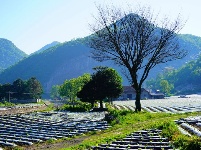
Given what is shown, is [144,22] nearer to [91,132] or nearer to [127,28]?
[127,28]

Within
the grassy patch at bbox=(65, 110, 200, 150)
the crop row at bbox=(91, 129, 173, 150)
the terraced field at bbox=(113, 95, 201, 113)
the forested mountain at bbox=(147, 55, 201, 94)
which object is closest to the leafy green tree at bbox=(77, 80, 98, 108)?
the terraced field at bbox=(113, 95, 201, 113)

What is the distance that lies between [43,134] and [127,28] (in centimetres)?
1622

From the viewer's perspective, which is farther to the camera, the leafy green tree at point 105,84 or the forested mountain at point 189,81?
the forested mountain at point 189,81

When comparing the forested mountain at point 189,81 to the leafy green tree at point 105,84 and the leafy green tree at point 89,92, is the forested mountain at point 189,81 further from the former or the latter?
the leafy green tree at point 105,84

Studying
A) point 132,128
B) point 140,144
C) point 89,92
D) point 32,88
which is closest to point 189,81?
point 32,88

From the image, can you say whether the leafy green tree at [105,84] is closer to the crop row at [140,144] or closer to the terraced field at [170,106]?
the terraced field at [170,106]

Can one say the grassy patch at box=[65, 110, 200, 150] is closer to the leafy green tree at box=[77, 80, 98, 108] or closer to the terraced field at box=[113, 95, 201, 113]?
the terraced field at box=[113, 95, 201, 113]

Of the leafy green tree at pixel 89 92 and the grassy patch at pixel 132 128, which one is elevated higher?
the leafy green tree at pixel 89 92

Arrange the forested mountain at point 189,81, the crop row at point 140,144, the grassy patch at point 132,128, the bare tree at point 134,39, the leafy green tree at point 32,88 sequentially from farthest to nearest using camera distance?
the forested mountain at point 189,81 → the leafy green tree at point 32,88 → the bare tree at point 134,39 → the grassy patch at point 132,128 → the crop row at point 140,144

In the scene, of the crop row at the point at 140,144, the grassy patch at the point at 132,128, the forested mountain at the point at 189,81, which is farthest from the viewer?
the forested mountain at the point at 189,81

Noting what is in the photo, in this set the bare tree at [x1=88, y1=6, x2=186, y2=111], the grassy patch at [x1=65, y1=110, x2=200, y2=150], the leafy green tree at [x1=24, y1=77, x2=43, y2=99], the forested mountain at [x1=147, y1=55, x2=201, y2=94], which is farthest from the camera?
the forested mountain at [x1=147, y1=55, x2=201, y2=94]

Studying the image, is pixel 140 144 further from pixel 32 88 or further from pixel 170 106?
pixel 32 88

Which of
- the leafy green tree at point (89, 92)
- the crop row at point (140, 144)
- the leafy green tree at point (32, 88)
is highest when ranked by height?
the leafy green tree at point (32, 88)

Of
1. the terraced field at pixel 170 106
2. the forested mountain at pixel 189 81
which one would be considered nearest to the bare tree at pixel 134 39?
the terraced field at pixel 170 106
